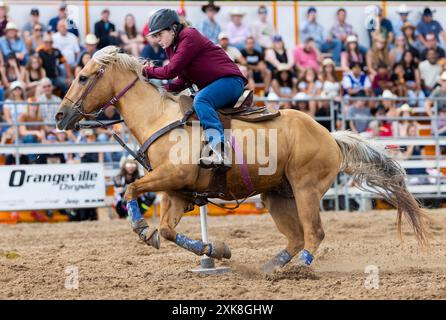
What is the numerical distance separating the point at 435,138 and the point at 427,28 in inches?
140

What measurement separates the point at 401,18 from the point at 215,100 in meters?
10.3

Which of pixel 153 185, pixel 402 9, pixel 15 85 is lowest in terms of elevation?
pixel 153 185

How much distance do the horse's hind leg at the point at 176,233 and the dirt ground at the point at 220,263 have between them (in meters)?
0.23

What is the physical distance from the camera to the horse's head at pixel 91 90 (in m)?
7.23

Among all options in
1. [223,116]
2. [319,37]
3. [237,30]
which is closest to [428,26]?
[319,37]

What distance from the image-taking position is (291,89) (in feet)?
48.9

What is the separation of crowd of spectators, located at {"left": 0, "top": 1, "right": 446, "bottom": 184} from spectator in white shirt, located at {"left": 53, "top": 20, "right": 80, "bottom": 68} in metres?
0.02

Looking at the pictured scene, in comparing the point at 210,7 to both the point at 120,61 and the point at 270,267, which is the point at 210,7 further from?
the point at 270,267

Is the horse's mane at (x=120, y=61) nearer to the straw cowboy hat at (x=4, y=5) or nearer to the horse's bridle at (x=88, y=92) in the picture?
the horse's bridle at (x=88, y=92)

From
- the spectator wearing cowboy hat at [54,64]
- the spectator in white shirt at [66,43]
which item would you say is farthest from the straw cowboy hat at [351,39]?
the spectator wearing cowboy hat at [54,64]

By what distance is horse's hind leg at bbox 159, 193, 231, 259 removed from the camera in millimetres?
7008

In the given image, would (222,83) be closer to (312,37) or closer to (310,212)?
(310,212)

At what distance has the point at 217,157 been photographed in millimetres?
6957

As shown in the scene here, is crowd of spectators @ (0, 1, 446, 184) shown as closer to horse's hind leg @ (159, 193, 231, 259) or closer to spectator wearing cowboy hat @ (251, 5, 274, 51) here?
spectator wearing cowboy hat @ (251, 5, 274, 51)
